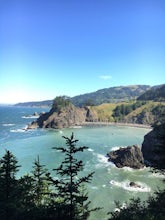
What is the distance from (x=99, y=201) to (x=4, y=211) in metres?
34.5

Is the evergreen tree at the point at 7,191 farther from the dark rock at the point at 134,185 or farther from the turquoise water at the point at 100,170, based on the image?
the dark rock at the point at 134,185

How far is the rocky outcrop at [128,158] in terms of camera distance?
8300cm

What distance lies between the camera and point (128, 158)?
85.5 meters

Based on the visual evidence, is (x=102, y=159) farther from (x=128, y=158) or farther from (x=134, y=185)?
(x=134, y=185)

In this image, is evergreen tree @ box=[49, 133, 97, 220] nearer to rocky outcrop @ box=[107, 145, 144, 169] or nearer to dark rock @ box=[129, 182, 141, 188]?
dark rock @ box=[129, 182, 141, 188]

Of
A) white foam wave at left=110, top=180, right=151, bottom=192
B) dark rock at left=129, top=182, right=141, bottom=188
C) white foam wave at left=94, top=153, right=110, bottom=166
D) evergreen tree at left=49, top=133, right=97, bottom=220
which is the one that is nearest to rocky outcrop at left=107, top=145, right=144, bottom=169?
white foam wave at left=94, top=153, right=110, bottom=166

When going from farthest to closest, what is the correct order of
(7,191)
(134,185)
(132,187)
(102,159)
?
(102,159), (134,185), (132,187), (7,191)

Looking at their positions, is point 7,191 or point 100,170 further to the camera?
point 100,170

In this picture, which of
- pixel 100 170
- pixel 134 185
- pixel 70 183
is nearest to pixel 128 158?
pixel 100 170

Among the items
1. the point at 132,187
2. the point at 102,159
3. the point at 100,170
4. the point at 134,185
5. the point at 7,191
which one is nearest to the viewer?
the point at 7,191

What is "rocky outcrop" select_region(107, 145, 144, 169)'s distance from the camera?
83.0m

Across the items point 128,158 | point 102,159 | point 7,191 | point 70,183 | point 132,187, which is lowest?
point 132,187

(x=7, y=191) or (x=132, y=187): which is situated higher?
(x=7, y=191)

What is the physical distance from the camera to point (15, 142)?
124125mm
